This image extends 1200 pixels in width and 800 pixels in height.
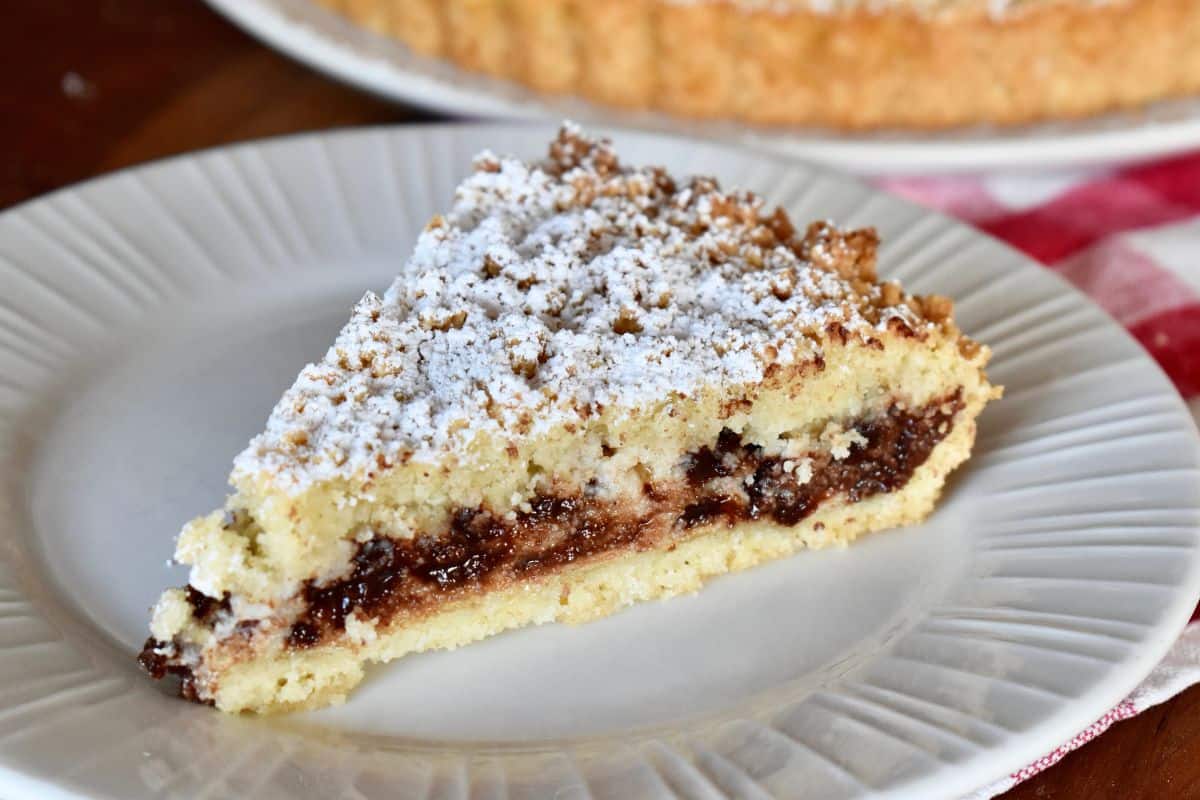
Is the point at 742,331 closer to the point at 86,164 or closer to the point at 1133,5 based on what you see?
the point at 1133,5

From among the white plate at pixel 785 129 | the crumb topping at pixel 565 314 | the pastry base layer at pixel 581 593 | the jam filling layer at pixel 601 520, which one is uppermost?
the white plate at pixel 785 129

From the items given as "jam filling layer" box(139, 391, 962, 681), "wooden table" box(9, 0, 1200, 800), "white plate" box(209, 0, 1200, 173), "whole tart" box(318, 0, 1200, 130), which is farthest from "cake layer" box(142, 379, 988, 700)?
"wooden table" box(9, 0, 1200, 800)

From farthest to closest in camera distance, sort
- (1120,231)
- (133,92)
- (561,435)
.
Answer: (133,92), (1120,231), (561,435)

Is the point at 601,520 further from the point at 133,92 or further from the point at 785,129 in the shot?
the point at 133,92

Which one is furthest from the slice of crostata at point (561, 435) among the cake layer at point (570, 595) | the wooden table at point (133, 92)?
the wooden table at point (133, 92)

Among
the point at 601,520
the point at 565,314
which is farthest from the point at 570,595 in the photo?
the point at 565,314

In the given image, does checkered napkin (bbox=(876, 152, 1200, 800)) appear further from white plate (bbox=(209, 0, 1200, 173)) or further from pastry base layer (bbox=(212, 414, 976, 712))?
pastry base layer (bbox=(212, 414, 976, 712))

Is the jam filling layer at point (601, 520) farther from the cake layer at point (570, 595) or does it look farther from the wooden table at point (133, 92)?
the wooden table at point (133, 92)
